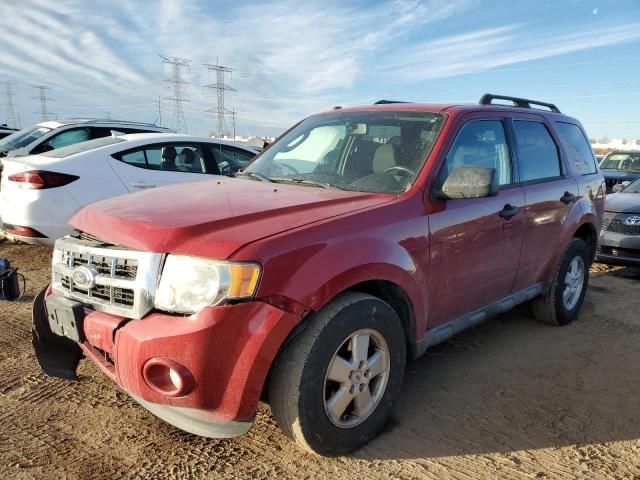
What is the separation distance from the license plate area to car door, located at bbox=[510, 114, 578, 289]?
2.98 metres

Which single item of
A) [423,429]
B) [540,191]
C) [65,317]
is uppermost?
[540,191]

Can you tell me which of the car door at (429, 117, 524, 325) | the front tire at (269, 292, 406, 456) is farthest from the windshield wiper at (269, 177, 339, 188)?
the front tire at (269, 292, 406, 456)

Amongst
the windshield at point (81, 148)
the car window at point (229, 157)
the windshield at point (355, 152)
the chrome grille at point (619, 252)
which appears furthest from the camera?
the car window at point (229, 157)

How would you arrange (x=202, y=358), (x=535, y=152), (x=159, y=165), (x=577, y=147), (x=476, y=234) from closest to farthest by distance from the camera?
(x=202, y=358)
(x=476, y=234)
(x=535, y=152)
(x=577, y=147)
(x=159, y=165)

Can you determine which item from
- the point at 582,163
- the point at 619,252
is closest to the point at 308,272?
the point at 582,163

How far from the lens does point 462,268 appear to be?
128 inches

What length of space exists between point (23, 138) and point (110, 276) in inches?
338

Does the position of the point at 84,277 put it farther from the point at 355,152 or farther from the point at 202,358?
the point at 355,152

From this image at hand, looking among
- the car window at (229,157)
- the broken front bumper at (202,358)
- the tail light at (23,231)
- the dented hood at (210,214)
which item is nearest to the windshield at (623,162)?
the car window at (229,157)

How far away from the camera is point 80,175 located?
5520mm

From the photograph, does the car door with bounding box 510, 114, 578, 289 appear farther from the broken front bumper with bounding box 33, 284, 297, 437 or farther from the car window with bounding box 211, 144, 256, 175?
the car window with bounding box 211, 144, 256, 175

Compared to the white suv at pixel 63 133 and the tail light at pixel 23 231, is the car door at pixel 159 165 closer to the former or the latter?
the tail light at pixel 23 231

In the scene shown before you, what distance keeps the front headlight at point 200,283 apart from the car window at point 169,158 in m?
4.18

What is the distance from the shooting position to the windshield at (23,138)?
9164mm
